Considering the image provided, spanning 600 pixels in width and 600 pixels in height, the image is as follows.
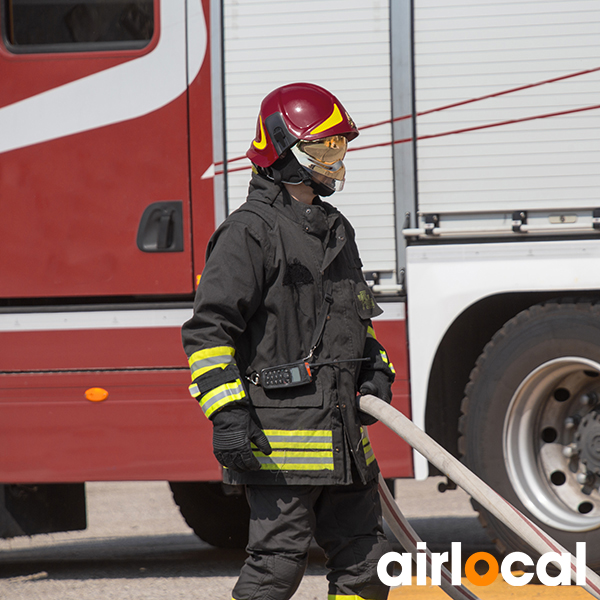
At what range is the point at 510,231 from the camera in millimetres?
4270

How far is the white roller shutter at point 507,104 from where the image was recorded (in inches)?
167

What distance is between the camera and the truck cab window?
14.8 feet

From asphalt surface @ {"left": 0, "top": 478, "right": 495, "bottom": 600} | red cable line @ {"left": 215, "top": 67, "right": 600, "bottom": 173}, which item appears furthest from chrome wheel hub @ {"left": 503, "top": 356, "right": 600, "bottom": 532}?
red cable line @ {"left": 215, "top": 67, "right": 600, "bottom": 173}

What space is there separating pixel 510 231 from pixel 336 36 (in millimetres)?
1243

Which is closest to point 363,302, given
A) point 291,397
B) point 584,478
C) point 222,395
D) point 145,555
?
point 291,397

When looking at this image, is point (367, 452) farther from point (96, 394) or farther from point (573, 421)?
point (96, 394)

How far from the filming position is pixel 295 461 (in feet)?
9.35

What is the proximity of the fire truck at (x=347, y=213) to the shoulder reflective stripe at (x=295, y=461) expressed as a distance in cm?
159

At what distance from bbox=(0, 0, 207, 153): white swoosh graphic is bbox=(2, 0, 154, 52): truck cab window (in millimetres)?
119

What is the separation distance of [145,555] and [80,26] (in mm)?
3097

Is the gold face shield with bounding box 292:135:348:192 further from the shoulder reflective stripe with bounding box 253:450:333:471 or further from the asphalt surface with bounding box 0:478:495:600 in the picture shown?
the asphalt surface with bounding box 0:478:495:600

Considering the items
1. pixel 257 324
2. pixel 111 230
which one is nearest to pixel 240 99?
pixel 111 230

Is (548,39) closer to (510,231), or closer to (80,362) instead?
(510,231)

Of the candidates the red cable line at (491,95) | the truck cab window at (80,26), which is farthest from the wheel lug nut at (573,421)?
the truck cab window at (80,26)
